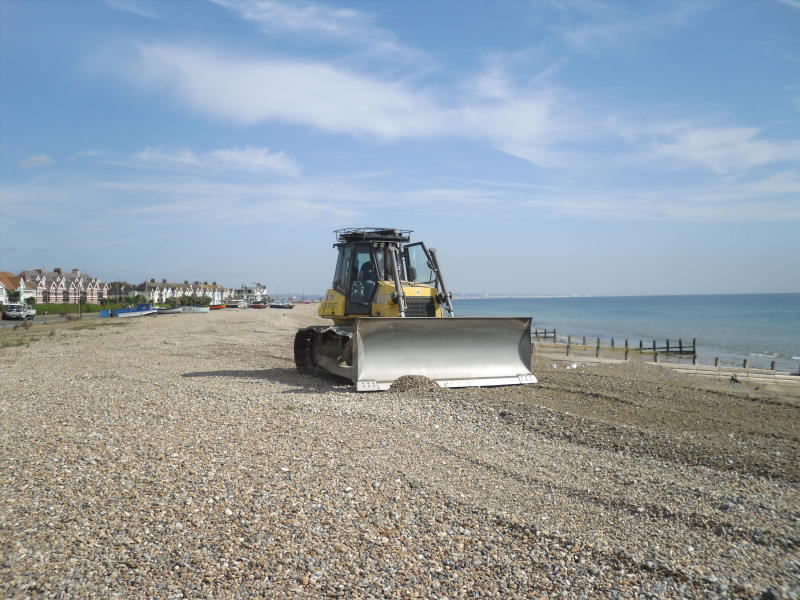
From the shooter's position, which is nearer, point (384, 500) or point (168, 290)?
point (384, 500)

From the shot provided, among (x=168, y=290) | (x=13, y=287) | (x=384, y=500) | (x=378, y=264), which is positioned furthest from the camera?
(x=168, y=290)

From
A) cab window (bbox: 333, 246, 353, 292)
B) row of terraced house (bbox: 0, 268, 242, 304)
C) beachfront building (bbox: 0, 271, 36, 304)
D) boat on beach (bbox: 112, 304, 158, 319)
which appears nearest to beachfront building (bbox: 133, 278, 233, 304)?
row of terraced house (bbox: 0, 268, 242, 304)

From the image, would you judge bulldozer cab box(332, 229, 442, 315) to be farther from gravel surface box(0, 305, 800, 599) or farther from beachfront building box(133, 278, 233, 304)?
beachfront building box(133, 278, 233, 304)

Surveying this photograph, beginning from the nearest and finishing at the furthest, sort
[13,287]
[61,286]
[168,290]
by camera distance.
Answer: [13,287], [61,286], [168,290]

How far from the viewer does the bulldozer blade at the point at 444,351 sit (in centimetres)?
1036

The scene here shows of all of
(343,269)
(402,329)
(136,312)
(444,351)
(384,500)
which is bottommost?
(136,312)

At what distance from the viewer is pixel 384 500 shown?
5.09 m

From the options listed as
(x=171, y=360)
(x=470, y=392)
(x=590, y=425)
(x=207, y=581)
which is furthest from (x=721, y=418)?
(x=171, y=360)

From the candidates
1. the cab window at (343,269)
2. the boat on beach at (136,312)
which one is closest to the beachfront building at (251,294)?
the boat on beach at (136,312)

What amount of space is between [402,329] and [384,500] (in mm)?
5609

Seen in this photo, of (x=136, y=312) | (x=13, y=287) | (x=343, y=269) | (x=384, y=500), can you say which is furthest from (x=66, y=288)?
(x=384, y=500)

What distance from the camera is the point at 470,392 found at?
1020 cm

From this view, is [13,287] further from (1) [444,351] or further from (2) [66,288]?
(1) [444,351]

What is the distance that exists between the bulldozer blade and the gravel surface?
0.88 m
